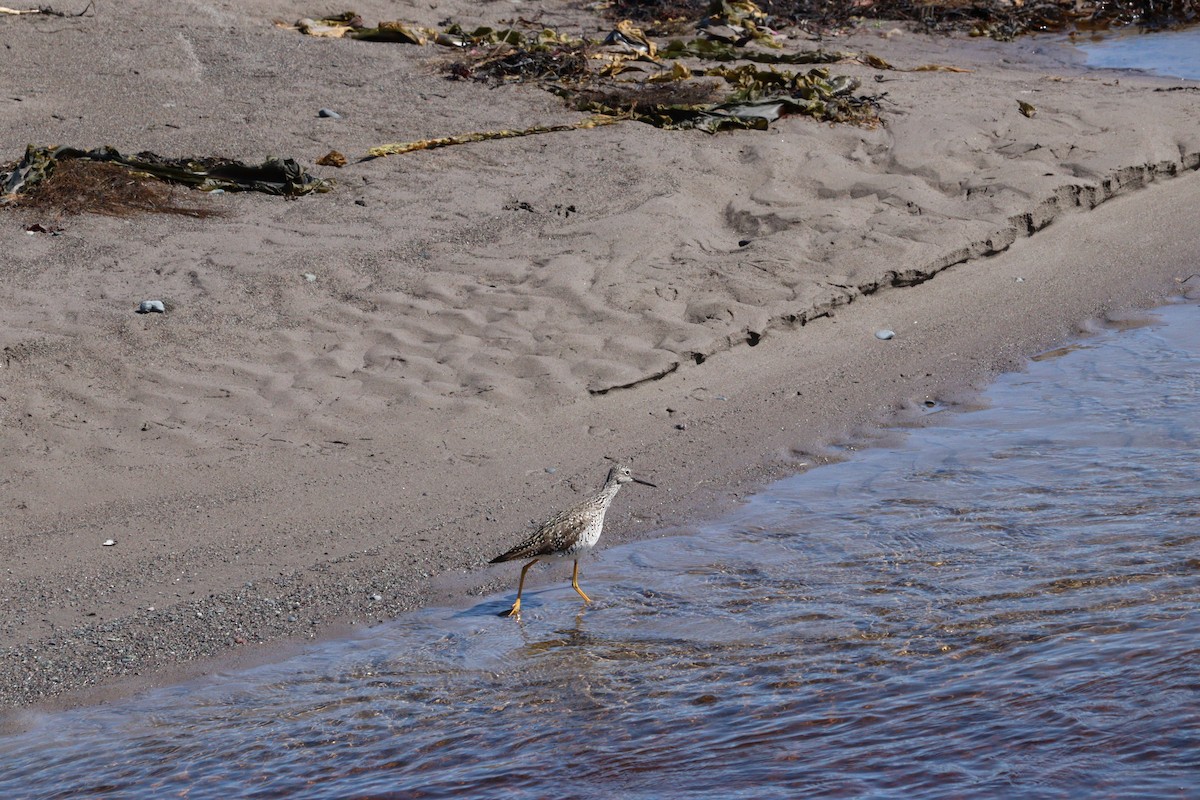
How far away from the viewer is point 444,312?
841cm

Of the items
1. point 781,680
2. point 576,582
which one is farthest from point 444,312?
point 781,680

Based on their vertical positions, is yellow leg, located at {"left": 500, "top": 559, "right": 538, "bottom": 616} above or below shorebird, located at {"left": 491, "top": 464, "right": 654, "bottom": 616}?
below

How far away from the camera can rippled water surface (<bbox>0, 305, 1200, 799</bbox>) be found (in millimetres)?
4715

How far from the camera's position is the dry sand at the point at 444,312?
6.39 meters

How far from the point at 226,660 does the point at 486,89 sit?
25.4 feet

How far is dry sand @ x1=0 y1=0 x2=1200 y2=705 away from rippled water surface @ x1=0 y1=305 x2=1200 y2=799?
38 cm

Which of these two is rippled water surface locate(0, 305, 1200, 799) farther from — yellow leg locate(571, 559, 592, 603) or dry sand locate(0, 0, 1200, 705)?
dry sand locate(0, 0, 1200, 705)

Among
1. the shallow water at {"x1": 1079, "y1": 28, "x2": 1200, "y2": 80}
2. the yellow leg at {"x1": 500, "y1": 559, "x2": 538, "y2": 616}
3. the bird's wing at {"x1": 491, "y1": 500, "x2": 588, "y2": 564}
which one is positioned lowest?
the yellow leg at {"x1": 500, "y1": 559, "x2": 538, "y2": 616}

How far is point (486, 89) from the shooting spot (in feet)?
40.3

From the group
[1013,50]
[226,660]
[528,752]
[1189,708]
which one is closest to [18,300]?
[226,660]

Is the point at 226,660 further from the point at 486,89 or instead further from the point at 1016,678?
the point at 486,89

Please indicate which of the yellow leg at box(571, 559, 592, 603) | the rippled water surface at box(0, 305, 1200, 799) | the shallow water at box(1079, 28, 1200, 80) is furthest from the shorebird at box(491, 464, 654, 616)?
the shallow water at box(1079, 28, 1200, 80)

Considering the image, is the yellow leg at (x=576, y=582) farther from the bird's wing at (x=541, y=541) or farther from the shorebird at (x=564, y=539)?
the bird's wing at (x=541, y=541)

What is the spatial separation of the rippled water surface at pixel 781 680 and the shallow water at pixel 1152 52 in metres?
10.2
